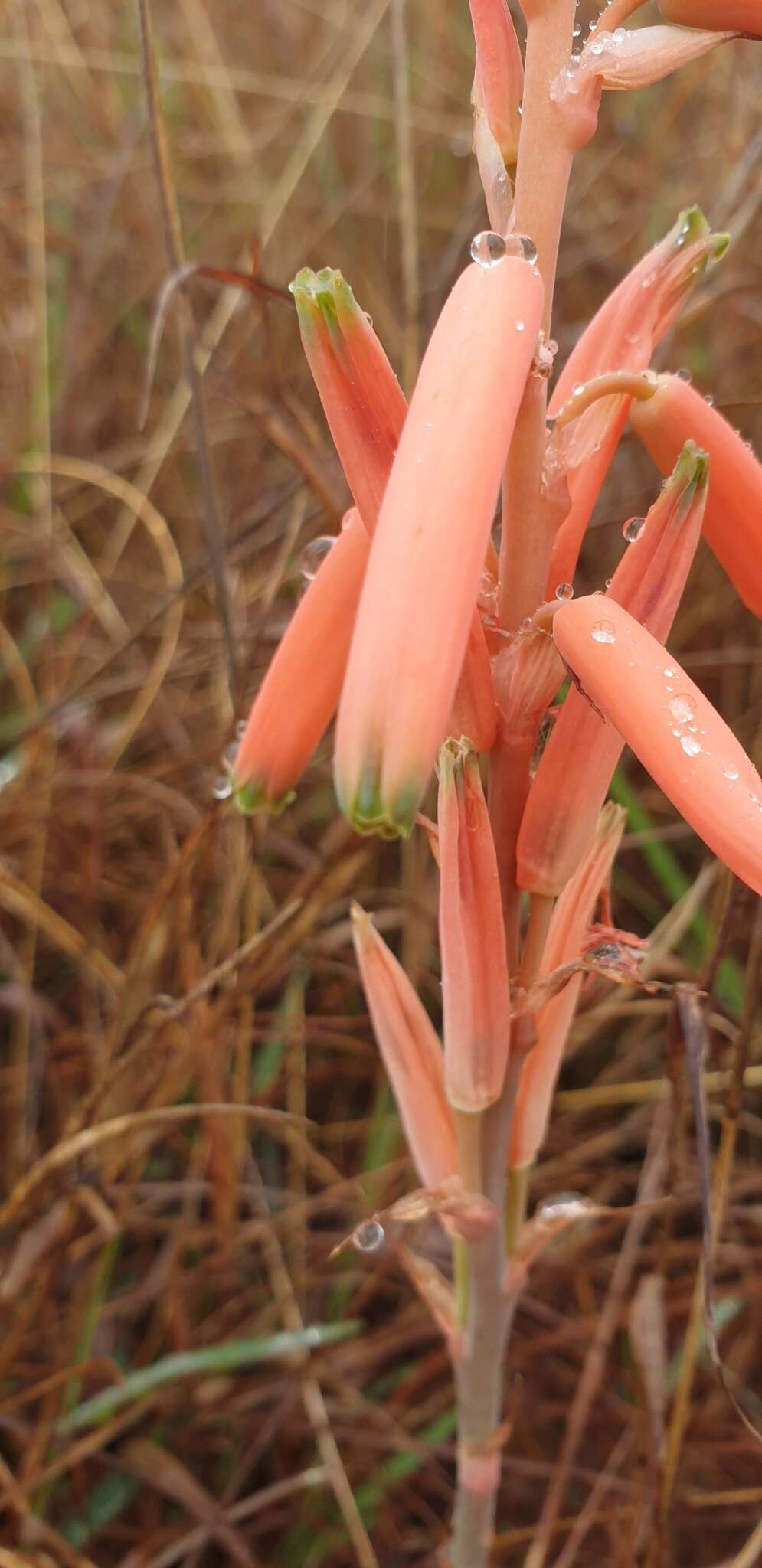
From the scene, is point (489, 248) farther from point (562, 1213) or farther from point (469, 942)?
point (562, 1213)

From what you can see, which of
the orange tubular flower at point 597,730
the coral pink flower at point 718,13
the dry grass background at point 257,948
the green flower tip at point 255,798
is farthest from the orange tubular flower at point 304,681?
the dry grass background at point 257,948

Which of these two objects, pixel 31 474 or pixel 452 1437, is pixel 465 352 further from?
pixel 31 474

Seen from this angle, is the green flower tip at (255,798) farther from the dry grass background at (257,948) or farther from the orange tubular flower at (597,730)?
the dry grass background at (257,948)

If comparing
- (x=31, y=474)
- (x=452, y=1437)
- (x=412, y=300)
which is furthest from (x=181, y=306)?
(x=452, y=1437)

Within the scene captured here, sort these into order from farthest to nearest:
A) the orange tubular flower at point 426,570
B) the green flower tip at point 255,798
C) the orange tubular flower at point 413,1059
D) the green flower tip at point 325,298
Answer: the orange tubular flower at point 413,1059
the green flower tip at point 255,798
the green flower tip at point 325,298
the orange tubular flower at point 426,570

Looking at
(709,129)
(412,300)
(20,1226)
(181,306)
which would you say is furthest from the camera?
(709,129)
